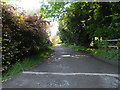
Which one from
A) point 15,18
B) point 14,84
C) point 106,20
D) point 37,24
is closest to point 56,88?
point 14,84

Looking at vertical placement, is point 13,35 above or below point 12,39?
above

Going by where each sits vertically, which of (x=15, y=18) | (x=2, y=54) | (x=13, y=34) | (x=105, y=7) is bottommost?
(x=2, y=54)

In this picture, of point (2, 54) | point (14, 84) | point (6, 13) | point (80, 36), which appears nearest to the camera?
point (14, 84)

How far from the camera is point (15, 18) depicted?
4.42m

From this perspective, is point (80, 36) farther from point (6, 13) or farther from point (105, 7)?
point (6, 13)

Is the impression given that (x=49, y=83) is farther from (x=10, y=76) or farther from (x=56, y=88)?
(x=10, y=76)

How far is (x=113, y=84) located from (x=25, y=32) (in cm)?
484

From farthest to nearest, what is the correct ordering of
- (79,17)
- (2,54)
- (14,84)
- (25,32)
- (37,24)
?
(79,17) < (37,24) < (25,32) < (2,54) < (14,84)

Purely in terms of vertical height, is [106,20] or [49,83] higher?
[106,20]

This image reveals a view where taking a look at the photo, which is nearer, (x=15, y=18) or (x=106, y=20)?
(x=15, y=18)

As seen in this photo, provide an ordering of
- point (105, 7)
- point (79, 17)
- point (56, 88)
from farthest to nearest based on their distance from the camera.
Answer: point (79, 17)
point (105, 7)
point (56, 88)

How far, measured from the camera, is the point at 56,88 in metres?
2.94

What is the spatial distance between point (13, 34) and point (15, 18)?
751mm

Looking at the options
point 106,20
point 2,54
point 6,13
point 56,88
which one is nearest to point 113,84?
point 56,88
